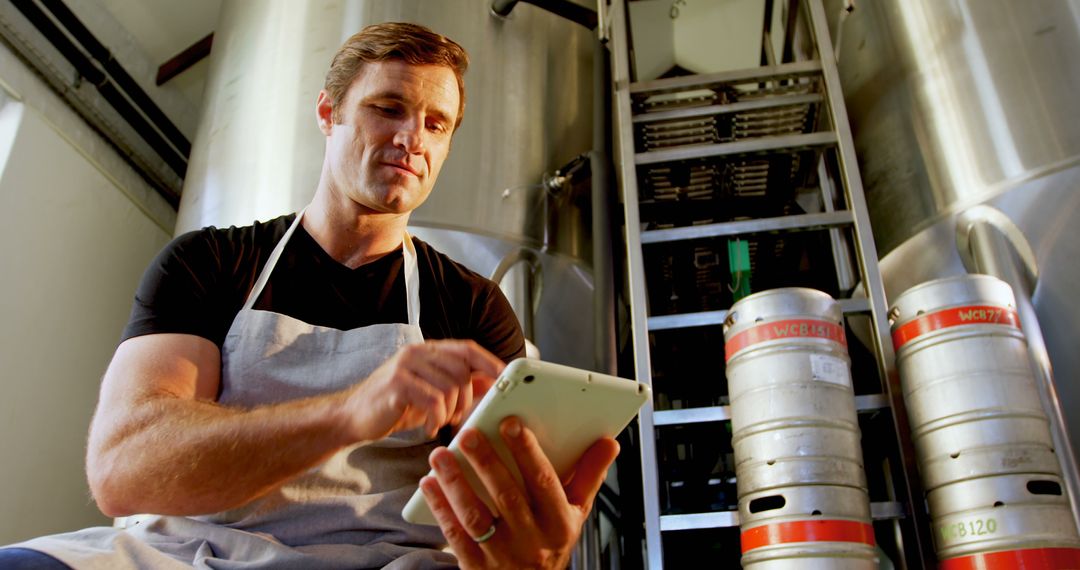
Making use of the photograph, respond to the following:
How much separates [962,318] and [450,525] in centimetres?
126

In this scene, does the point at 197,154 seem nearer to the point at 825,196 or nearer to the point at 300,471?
the point at 825,196

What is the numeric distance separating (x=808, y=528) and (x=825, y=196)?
1.10 m

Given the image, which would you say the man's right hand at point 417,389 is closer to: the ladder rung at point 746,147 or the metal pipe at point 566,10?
the ladder rung at point 746,147

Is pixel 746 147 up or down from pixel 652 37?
down

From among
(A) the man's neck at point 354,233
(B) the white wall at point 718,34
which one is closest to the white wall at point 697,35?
(B) the white wall at point 718,34

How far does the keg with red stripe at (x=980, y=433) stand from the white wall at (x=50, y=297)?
7.73ft

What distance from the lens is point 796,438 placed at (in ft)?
5.57

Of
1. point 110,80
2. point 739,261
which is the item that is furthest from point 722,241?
point 110,80

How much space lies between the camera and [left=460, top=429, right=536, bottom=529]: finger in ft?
2.84

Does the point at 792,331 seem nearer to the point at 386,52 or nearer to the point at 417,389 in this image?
the point at 386,52

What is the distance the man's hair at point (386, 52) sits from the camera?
1.39 meters

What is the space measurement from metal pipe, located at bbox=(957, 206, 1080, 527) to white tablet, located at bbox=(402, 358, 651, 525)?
1215 millimetres

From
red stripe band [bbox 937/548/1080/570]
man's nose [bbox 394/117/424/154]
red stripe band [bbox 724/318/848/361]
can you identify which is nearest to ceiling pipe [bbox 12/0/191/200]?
man's nose [bbox 394/117/424/154]

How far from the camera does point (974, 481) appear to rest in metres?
1.62
